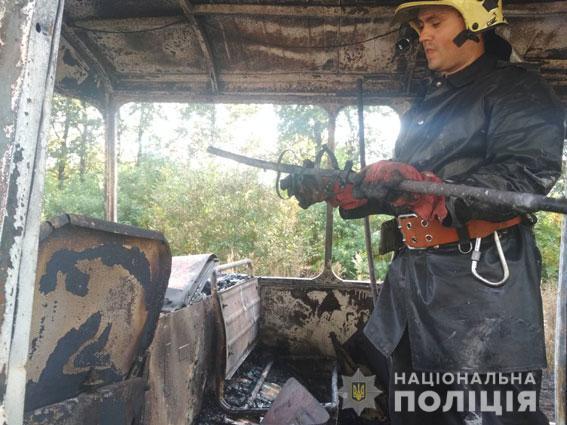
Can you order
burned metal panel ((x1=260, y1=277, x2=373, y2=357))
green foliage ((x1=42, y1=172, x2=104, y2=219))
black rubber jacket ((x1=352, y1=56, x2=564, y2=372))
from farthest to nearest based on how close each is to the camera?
green foliage ((x1=42, y1=172, x2=104, y2=219))
burned metal panel ((x1=260, y1=277, x2=373, y2=357))
black rubber jacket ((x1=352, y1=56, x2=564, y2=372))

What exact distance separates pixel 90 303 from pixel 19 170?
2.54ft

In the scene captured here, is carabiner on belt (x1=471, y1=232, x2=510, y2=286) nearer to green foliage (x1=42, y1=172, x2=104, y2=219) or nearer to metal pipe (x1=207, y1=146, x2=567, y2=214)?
metal pipe (x1=207, y1=146, x2=567, y2=214)

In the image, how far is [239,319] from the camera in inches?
137

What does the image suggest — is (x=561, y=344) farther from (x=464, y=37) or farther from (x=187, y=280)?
(x=187, y=280)

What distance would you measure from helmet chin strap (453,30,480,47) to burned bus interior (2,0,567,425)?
14.1 inches

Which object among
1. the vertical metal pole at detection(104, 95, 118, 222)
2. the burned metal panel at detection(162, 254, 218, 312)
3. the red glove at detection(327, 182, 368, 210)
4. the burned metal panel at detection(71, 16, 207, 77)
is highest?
the burned metal panel at detection(71, 16, 207, 77)

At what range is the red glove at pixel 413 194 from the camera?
5.17ft

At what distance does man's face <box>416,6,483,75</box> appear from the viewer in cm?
188

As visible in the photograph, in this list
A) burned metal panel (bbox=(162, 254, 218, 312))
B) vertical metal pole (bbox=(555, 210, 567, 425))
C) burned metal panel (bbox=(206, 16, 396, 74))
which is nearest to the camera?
vertical metal pole (bbox=(555, 210, 567, 425))

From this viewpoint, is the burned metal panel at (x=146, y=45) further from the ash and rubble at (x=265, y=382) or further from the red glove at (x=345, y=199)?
the ash and rubble at (x=265, y=382)

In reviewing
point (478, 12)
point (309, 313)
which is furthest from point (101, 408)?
point (309, 313)

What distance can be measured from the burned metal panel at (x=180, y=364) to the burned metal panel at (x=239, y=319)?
0.14m

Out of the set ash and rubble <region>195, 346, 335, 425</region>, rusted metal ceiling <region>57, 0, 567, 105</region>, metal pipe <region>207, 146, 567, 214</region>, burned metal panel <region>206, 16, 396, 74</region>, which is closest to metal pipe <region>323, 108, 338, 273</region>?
rusted metal ceiling <region>57, 0, 567, 105</region>

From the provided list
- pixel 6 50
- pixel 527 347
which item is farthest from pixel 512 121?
pixel 6 50
